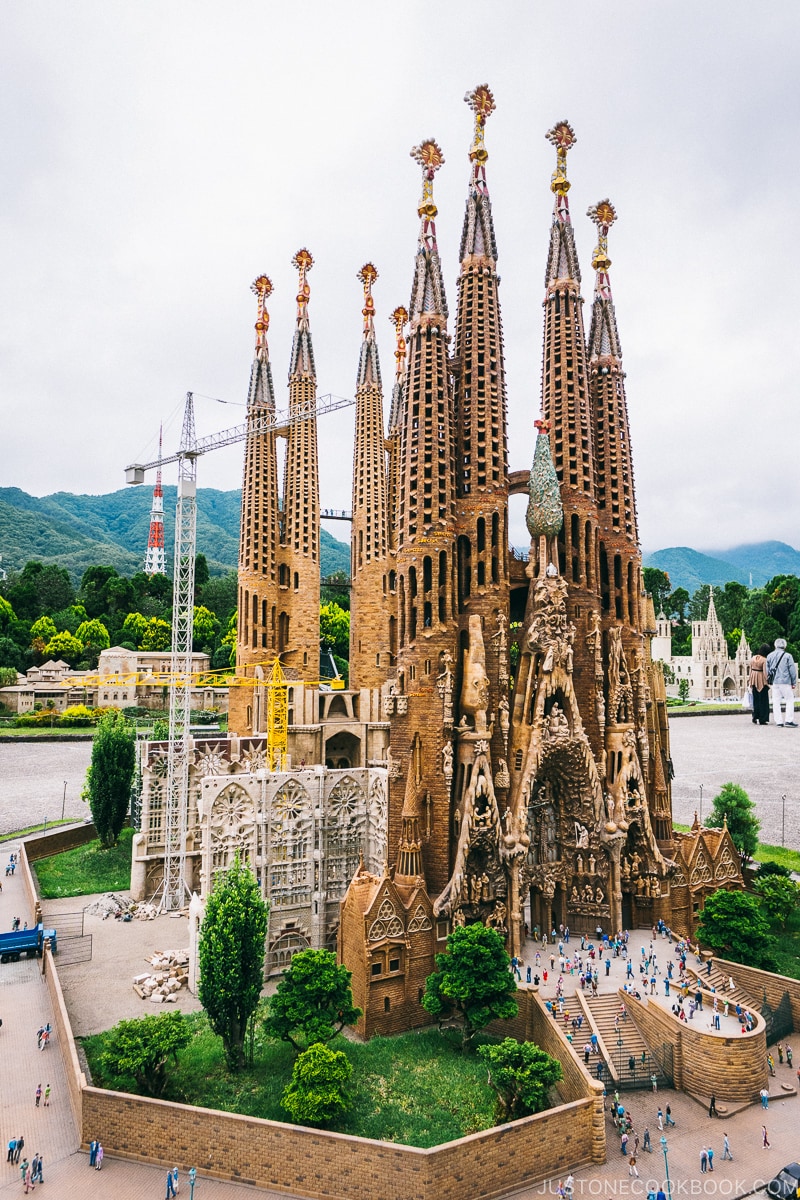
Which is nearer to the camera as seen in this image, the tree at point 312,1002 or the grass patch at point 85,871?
the tree at point 312,1002

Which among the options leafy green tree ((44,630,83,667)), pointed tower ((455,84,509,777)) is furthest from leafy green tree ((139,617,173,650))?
pointed tower ((455,84,509,777))

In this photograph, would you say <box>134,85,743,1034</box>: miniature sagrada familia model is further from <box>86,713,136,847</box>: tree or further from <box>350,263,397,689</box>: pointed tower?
<box>350,263,397,689</box>: pointed tower

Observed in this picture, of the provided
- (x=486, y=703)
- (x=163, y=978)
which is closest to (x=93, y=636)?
(x=163, y=978)

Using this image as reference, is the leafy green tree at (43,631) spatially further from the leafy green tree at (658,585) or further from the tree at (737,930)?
the leafy green tree at (658,585)

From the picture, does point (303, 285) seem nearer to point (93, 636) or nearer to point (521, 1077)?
point (521, 1077)

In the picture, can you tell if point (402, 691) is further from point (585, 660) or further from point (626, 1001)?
point (626, 1001)

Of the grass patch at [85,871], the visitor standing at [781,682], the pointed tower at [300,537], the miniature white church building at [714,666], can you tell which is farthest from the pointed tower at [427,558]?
the miniature white church building at [714,666]
